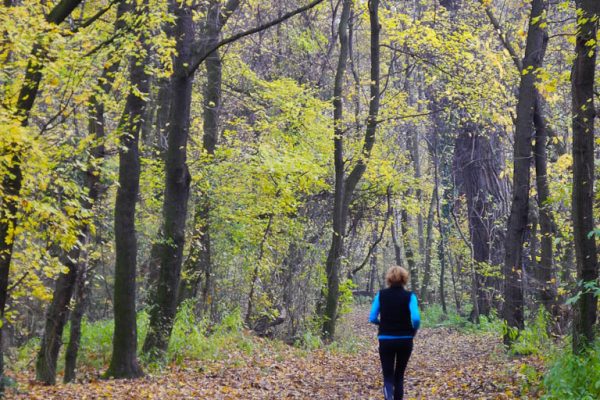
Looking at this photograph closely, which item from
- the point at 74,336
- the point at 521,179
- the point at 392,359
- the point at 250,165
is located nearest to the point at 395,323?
the point at 392,359

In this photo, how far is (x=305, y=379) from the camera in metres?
12.8

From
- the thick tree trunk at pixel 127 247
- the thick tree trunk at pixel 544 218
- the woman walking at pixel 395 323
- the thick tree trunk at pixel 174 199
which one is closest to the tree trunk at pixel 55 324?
the thick tree trunk at pixel 127 247

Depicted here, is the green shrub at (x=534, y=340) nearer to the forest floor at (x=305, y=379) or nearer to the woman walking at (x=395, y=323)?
the forest floor at (x=305, y=379)

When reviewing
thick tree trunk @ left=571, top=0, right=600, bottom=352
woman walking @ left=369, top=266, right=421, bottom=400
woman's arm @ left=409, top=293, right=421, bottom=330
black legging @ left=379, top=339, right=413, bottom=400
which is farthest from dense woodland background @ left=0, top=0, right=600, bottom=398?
black legging @ left=379, top=339, right=413, bottom=400

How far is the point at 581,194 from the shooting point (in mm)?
8531

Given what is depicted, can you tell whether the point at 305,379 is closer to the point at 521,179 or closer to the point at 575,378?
the point at 521,179

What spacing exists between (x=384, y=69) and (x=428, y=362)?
1952cm

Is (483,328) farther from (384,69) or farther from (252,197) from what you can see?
(384,69)

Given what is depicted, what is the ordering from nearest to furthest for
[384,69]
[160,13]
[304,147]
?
[160,13] → [304,147] → [384,69]

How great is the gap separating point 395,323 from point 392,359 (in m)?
0.52

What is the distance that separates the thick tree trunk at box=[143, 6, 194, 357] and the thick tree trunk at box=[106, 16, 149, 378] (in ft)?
3.04

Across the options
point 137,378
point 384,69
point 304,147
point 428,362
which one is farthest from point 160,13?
point 384,69

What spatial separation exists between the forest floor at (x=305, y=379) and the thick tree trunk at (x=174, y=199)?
0.86 m

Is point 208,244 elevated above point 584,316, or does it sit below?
above
